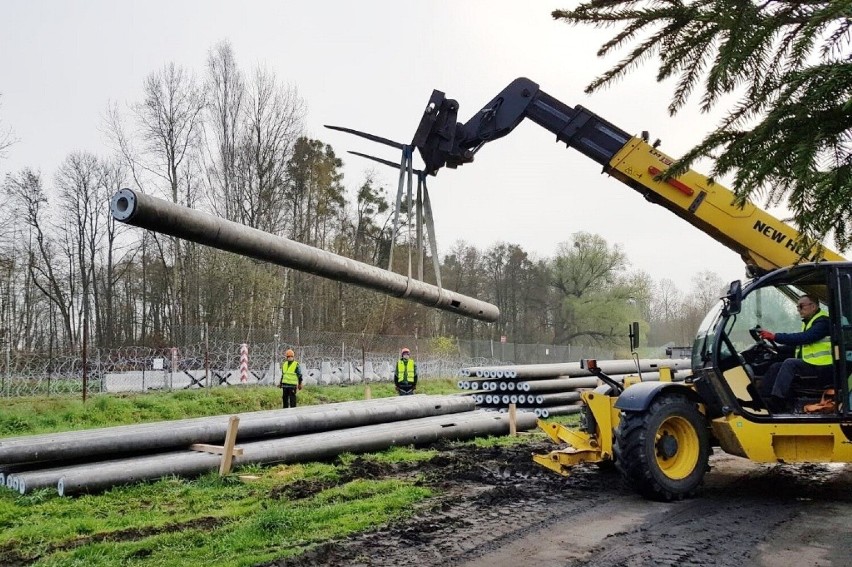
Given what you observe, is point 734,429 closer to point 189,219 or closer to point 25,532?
point 189,219

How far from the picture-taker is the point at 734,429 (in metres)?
7.37

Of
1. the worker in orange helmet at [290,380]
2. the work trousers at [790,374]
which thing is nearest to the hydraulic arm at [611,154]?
the work trousers at [790,374]

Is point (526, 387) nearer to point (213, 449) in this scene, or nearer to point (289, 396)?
point (289, 396)

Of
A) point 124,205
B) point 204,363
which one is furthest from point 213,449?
point 204,363

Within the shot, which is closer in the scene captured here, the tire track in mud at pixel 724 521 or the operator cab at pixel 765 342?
the tire track in mud at pixel 724 521

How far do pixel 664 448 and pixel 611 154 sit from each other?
4.42 metres

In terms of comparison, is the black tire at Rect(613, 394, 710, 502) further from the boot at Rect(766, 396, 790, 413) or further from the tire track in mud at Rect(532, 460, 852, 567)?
the boot at Rect(766, 396, 790, 413)

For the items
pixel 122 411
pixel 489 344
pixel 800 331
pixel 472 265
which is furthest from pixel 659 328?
pixel 800 331

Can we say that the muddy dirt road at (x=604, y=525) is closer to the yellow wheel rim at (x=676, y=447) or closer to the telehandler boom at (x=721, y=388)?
the yellow wheel rim at (x=676, y=447)

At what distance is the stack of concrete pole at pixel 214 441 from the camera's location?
327 inches

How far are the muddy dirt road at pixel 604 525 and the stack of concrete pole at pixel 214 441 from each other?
1.58 m

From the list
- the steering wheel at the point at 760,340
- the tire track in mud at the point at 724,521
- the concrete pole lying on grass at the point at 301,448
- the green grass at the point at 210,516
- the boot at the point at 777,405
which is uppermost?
the steering wheel at the point at 760,340

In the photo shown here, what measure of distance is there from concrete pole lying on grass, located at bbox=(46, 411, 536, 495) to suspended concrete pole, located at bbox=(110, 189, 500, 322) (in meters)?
3.97

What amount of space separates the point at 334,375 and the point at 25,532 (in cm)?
2041
